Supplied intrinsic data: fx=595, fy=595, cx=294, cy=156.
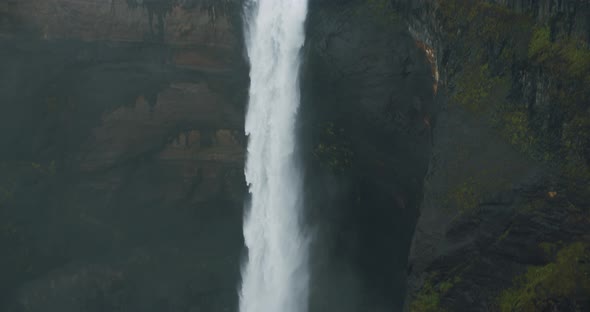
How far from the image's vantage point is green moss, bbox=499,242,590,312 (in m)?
10.5

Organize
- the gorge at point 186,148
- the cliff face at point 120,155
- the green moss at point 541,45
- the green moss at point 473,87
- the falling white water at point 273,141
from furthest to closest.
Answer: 1. the falling white water at point 273,141
2. the cliff face at point 120,155
3. the gorge at point 186,148
4. the green moss at point 473,87
5. the green moss at point 541,45

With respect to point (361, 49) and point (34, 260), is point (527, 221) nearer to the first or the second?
point (361, 49)

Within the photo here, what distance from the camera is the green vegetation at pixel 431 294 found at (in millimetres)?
12336

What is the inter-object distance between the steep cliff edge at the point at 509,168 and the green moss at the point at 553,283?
0.02m

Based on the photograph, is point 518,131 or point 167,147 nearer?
point 518,131

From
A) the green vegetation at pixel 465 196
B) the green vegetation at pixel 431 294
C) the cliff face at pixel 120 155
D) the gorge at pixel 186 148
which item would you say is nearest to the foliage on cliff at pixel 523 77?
the gorge at pixel 186 148

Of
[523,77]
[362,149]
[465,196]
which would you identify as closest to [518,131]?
[523,77]

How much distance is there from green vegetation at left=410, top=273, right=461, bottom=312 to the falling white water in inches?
305

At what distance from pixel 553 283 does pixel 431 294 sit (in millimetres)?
2585

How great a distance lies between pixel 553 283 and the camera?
35.4 feet

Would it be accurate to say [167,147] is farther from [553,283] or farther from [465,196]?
[553,283]

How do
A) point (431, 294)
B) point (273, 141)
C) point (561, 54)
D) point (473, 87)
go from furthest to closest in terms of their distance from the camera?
point (273, 141) → point (473, 87) → point (431, 294) → point (561, 54)

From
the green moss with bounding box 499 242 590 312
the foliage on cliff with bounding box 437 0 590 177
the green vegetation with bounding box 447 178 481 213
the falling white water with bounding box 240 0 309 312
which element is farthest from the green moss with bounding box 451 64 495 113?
the falling white water with bounding box 240 0 309 312

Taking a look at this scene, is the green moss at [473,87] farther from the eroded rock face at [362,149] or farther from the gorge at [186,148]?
the eroded rock face at [362,149]
